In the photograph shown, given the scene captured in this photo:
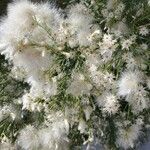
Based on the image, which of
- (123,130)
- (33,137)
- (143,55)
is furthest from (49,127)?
(143,55)

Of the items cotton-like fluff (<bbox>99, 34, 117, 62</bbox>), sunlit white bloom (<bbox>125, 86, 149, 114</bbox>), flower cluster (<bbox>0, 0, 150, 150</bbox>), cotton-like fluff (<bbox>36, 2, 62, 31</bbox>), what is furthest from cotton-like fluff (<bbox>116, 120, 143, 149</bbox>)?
cotton-like fluff (<bbox>36, 2, 62, 31</bbox>)

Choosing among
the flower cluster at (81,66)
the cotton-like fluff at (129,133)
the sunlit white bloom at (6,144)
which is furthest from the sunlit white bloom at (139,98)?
the sunlit white bloom at (6,144)

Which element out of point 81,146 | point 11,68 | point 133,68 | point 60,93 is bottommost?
point 81,146

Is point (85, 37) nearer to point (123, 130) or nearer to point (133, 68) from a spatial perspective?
point (133, 68)

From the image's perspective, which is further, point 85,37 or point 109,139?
point 109,139

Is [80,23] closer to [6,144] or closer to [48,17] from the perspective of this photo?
[48,17]

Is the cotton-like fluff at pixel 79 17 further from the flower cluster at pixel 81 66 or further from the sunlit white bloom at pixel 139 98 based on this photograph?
the sunlit white bloom at pixel 139 98

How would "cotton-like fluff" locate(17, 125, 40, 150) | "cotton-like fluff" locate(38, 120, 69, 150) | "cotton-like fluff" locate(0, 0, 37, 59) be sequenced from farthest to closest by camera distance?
1. "cotton-like fluff" locate(17, 125, 40, 150)
2. "cotton-like fluff" locate(38, 120, 69, 150)
3. "cotton-like fluff" locate(0, 0, 37, 59)

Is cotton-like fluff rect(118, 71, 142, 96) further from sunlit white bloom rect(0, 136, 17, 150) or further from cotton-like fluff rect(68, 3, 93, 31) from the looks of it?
sunlit white bloom rect(0, 136, 17, 150)
